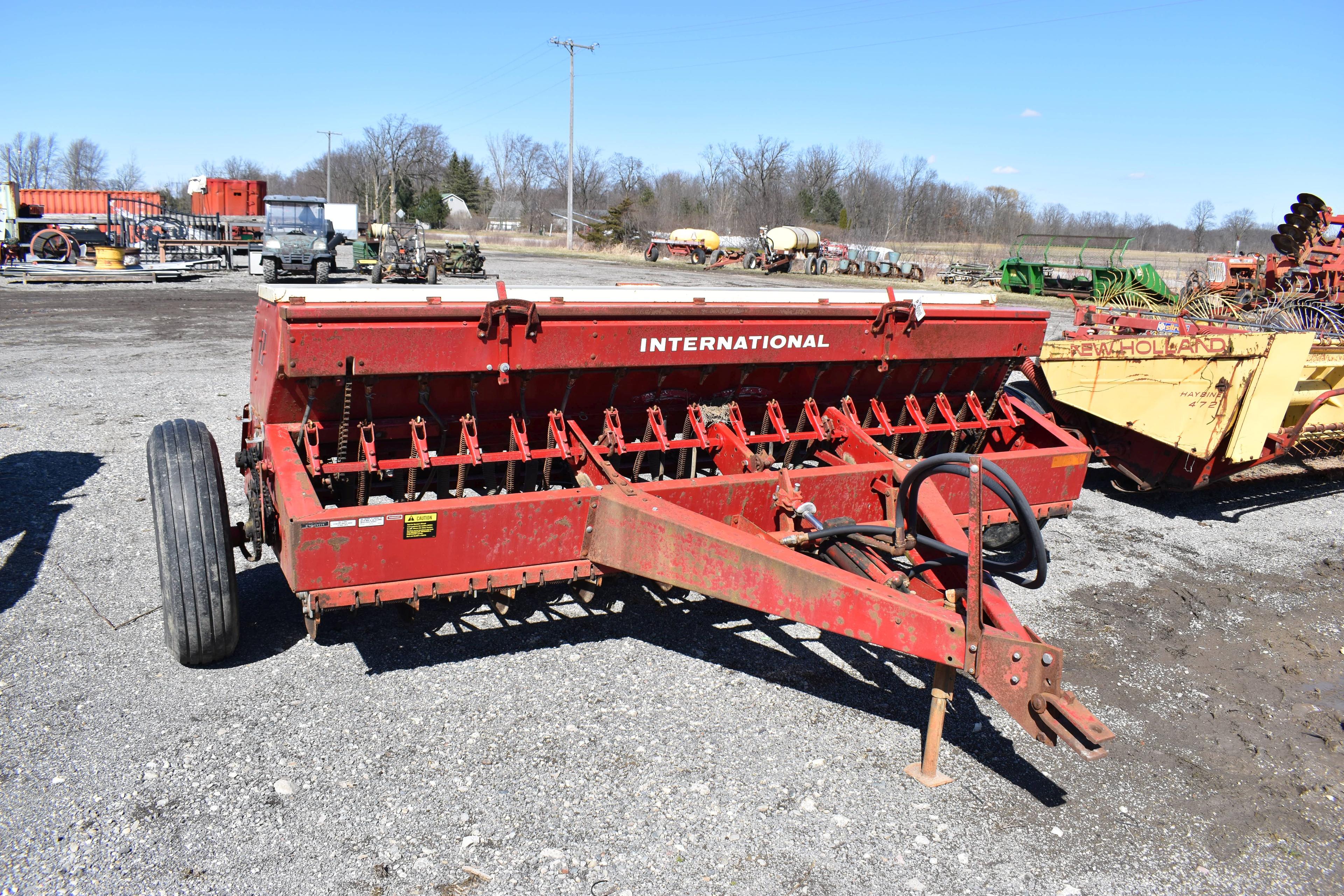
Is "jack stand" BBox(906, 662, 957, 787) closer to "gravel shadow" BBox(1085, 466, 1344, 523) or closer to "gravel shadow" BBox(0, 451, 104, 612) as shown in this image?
"gravel shadow" BBox(0, 451, 104, 612)

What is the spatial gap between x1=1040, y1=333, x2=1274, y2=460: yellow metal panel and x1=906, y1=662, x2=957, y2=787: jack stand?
139 inches

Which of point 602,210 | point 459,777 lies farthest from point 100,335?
point 602,210

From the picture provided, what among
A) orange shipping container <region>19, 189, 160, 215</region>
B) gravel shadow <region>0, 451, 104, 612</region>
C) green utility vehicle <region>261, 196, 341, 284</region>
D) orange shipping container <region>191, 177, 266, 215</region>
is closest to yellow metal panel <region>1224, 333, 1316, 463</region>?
gravel shadow <region>0, 451, 104, 612</region>

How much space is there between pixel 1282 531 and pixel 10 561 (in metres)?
7.74

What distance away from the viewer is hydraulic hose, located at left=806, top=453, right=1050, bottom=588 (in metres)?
2.87

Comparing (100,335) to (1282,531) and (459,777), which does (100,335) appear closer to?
(459,777)

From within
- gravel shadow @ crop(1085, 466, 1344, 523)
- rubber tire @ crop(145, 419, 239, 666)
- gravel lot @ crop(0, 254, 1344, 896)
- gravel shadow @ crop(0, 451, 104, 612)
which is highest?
rubber tire @ crop(145, 419, 239, 666)

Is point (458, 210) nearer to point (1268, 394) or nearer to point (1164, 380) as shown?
point (1164, 380)

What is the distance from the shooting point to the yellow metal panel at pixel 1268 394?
5.55 meters

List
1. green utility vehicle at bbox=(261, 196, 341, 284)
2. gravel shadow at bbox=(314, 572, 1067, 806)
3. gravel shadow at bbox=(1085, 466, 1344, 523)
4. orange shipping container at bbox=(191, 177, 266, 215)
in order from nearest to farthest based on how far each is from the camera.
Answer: gravel shadow at bbox=(314, 572, 1067, 806) → gravel shadow at bbox=(1085, 466, 1344, 523) → green utility vehicle at bbox=(261, 196, 341, 284) → orange shipping container at bbox=(191, 177, 266, 215)

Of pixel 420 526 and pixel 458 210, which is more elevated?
pixel 458 210

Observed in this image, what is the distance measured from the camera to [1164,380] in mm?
5754

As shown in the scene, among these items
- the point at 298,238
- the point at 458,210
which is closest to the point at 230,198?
the point at 298,238

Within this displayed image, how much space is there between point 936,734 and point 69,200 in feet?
116
